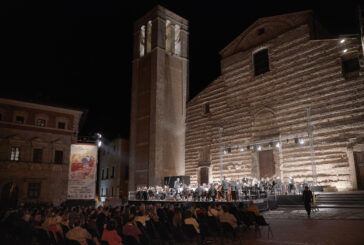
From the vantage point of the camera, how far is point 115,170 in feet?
126

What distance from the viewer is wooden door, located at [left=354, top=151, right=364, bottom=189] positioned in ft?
52.3

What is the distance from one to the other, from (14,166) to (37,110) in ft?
16.2

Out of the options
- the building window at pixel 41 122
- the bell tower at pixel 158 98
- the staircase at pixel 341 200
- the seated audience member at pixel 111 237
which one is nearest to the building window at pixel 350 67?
the staircase at pixel 341 200

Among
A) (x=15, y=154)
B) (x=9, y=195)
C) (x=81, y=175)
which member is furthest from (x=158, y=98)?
(x=9, y=195)

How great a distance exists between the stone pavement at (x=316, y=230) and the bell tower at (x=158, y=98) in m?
14.6

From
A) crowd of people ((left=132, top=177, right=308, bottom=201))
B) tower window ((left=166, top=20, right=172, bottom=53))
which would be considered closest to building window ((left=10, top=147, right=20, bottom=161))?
crowd of people ((left=132, top=177, right=308, bottom=201))

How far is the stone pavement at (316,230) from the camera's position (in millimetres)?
7523

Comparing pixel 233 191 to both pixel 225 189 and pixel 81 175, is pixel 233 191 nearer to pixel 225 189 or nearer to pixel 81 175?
pixel 225 189

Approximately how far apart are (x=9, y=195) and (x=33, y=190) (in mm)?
1667

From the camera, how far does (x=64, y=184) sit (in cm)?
2503

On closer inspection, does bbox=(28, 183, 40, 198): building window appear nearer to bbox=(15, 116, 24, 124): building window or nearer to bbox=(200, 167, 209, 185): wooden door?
bbox=(15, 116, 24, 124): building window

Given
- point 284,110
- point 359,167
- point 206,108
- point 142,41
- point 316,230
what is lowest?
point 316,230

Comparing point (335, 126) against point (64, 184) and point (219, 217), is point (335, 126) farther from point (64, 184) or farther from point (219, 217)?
point (64, 184)

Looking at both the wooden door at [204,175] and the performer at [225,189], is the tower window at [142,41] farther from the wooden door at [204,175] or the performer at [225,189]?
the performer at [225,189]
